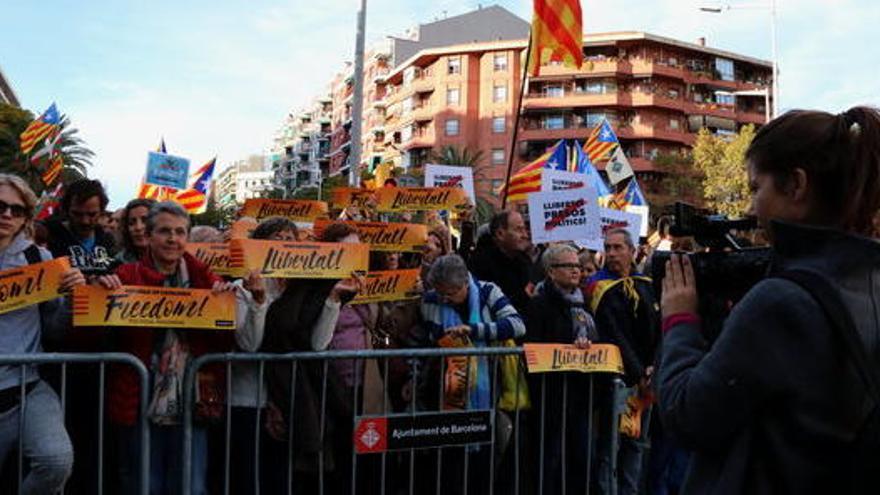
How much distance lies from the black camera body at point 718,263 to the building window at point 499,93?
68.6m

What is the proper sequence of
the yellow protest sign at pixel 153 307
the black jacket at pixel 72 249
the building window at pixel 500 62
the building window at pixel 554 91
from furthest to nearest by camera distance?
1. the building window at pixel 500 62
2. the building window at pixel 554 91
3. the black jacket at pixel 72 249
4. the yellow protest sign at pixel 153 307

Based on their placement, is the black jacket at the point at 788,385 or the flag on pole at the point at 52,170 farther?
the flag on pole at the point at 52,170

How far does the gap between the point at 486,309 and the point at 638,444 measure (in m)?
1.53

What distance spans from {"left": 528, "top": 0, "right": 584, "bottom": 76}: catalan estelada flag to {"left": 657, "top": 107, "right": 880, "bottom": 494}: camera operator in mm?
9233

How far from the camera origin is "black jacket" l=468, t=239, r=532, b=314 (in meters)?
6.61

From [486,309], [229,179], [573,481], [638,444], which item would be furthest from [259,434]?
[229,179]

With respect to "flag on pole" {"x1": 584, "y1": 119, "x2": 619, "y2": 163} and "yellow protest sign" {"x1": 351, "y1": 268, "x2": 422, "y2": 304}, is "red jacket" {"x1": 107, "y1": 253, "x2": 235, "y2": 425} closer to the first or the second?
"yellow protest sign" {"x1": 351, "y1": 268, "x2": 422, "y2": 304}

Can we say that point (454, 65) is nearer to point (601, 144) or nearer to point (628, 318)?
point (601, 144)

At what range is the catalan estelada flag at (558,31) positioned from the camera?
10.9m

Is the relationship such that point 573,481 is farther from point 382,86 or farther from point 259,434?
point 382,86

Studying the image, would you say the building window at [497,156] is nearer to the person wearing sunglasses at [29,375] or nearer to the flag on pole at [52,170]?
the flag on pole at [52,170]

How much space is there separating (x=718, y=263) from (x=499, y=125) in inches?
2670

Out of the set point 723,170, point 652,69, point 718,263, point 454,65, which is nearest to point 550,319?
point 718,263

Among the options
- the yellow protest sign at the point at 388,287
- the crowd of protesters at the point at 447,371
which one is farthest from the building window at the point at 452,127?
the yellow protest sign at the point at 388,287
